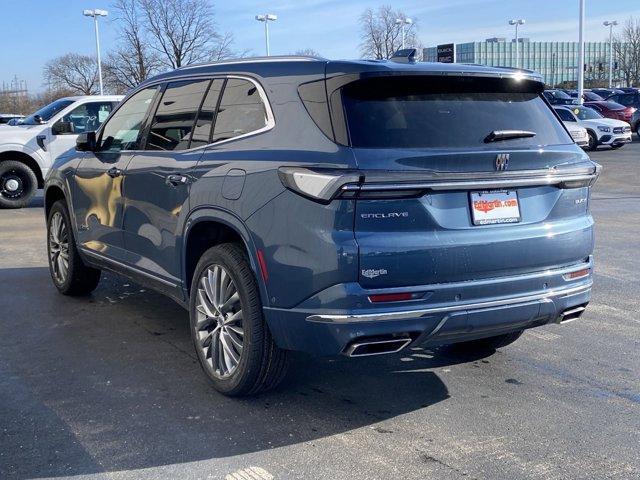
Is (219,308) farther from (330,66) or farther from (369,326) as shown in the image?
(330,66)

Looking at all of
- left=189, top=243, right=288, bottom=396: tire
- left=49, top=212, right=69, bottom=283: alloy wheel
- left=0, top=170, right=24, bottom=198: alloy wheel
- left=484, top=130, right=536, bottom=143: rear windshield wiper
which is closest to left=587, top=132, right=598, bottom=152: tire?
left=0, top=170, right=24, bottom=198: alloy wheel

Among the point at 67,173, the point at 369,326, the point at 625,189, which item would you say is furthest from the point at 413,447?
the point at 625,189

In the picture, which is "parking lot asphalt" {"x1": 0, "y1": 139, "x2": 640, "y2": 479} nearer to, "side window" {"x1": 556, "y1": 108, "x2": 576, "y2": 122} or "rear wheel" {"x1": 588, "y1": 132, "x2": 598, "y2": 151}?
"side window" {"x1": 556, "y1": 108, "x2": 576, "y2": 122}

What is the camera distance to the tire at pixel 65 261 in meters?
6.50

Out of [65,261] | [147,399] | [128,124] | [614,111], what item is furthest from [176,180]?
[614,111]

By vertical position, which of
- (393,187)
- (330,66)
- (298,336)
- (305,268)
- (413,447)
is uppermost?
(330,66)

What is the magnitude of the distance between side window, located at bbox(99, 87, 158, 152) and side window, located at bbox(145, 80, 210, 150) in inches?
8.9

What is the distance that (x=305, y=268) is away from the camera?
358cm

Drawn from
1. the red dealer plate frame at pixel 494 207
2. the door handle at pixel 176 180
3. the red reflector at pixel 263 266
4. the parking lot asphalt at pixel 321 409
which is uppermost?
the door handle at pixel 176 180

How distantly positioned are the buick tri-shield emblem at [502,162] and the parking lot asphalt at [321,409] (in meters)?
1.34

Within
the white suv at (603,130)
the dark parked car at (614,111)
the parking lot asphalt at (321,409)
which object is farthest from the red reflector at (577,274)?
the dark parked car at (614,111)

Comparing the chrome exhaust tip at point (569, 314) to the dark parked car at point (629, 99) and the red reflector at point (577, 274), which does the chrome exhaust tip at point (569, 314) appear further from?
the dark parked car at point (629, 99)

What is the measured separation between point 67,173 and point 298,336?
11.5ft

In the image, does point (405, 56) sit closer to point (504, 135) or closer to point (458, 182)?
point (504, 135)
